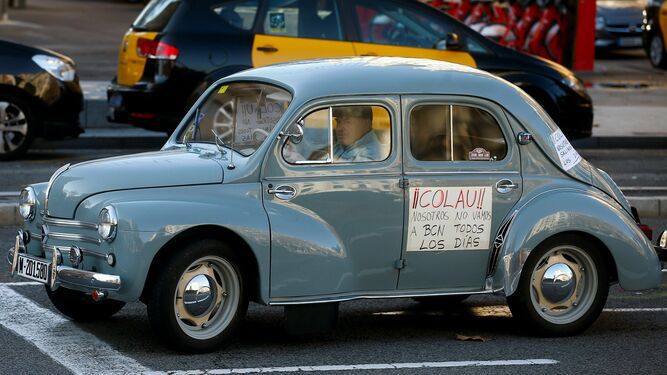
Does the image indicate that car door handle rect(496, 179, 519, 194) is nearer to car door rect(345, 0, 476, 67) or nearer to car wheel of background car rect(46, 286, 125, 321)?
car wheel of background car rect(46, 286, 125, 321)

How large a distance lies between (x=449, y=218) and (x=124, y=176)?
175 centimetres

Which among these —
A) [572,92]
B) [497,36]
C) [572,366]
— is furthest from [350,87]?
[497,36]

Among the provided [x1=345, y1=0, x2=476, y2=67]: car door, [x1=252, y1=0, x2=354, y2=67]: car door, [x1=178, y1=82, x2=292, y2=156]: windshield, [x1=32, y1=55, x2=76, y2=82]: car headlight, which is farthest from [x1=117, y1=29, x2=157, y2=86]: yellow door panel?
[x1=178, y1=82, x2=292, y2=156]: windshield

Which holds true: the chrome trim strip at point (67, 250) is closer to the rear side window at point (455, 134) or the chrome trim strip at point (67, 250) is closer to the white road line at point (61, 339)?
the white road line at point (61, 339)

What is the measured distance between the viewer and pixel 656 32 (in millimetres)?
25906

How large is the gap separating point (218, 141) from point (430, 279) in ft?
4.55

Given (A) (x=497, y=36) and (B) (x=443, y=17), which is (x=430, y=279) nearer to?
(B) (x=443, y=17)

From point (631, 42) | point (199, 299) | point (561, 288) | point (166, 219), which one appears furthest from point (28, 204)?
point (631, 42)

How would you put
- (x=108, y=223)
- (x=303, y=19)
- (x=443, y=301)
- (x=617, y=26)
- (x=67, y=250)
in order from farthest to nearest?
1. (x=617, y=26)
2. (x=303, y=19)
3. (x=443, y=301)
4. (x=67, y=250)
5. (x=108, y=223)

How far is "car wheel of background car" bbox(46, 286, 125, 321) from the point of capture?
7.61 metres

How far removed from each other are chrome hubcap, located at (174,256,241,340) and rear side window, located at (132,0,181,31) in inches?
286

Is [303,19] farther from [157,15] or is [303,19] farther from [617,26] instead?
[617,26]

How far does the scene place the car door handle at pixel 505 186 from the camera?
7.51 meters

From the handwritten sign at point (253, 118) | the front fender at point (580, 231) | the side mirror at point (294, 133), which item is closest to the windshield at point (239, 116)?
the handwritten sign at point (253, 118)
